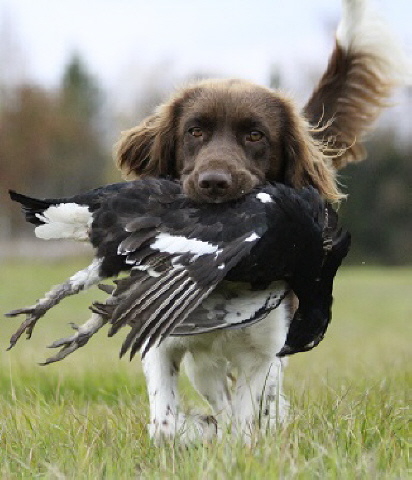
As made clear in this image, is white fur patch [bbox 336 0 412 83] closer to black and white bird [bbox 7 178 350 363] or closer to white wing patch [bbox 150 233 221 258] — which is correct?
black and white bird [bbox 7 178 350 363]

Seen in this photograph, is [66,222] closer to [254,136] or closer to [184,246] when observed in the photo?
[184,246]

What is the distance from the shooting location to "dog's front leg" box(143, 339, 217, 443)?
4.09m

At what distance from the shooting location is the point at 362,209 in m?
33.0

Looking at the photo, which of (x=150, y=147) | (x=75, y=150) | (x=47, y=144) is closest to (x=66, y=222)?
(x=150, y=147)

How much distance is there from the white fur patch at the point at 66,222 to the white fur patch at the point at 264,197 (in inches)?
25.7

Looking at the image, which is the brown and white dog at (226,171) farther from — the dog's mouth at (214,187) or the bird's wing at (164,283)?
the bird's wing at (164,283)

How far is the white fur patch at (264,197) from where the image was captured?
141 inches

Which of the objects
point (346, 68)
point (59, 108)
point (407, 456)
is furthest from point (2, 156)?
point (407, 456)

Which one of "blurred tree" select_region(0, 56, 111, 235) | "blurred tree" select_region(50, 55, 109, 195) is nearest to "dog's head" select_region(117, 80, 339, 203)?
"blurred tree" select_region(0, 56, 111, 235)

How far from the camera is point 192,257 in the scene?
10.9 ft

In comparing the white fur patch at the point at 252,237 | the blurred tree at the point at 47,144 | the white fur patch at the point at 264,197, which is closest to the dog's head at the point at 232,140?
the white fur patch at the point at 264,197

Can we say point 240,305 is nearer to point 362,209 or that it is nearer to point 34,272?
point 34,272

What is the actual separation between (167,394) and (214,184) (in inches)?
38.5

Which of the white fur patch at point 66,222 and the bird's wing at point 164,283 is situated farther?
the white fur patch at point 66,222
